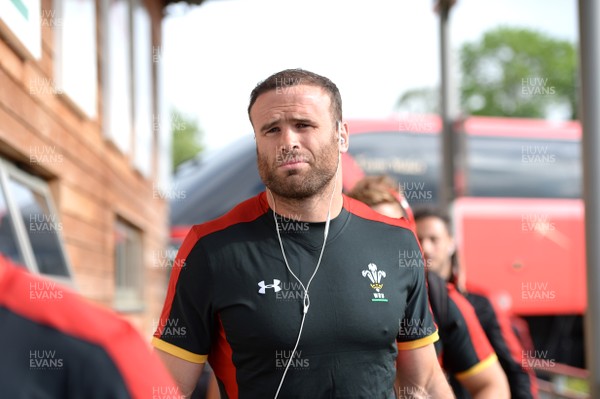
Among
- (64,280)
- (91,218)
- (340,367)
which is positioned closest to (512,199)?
(91,218)

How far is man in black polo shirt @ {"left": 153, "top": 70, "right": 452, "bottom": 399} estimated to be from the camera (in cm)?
247

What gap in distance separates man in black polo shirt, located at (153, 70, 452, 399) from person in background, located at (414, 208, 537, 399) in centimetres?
148

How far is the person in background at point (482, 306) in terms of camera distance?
399 cm

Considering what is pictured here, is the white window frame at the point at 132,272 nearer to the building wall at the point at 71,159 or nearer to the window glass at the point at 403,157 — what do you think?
the building wall at the point at 71,159

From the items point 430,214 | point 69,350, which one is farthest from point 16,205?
point 69,350

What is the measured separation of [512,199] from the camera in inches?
604

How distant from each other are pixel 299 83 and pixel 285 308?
64cm

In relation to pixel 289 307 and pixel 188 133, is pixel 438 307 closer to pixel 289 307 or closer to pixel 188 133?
pixel 289 307

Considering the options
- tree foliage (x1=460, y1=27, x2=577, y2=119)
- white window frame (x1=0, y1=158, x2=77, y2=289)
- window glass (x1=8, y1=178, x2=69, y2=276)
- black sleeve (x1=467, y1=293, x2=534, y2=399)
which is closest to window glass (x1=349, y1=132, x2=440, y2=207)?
window glass (x1=8, y1=178, x2=69, y2=276)

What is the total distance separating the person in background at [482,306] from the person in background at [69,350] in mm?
3062

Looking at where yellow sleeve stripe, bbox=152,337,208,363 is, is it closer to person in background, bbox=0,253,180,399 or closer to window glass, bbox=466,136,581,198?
person in background, bbox=0,253,180,399

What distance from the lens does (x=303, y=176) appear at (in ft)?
8.25

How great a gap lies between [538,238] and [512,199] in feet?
2.64

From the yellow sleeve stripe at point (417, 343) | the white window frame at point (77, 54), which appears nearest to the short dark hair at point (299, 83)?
the yellow sleeve stripe at point (417, 343)
